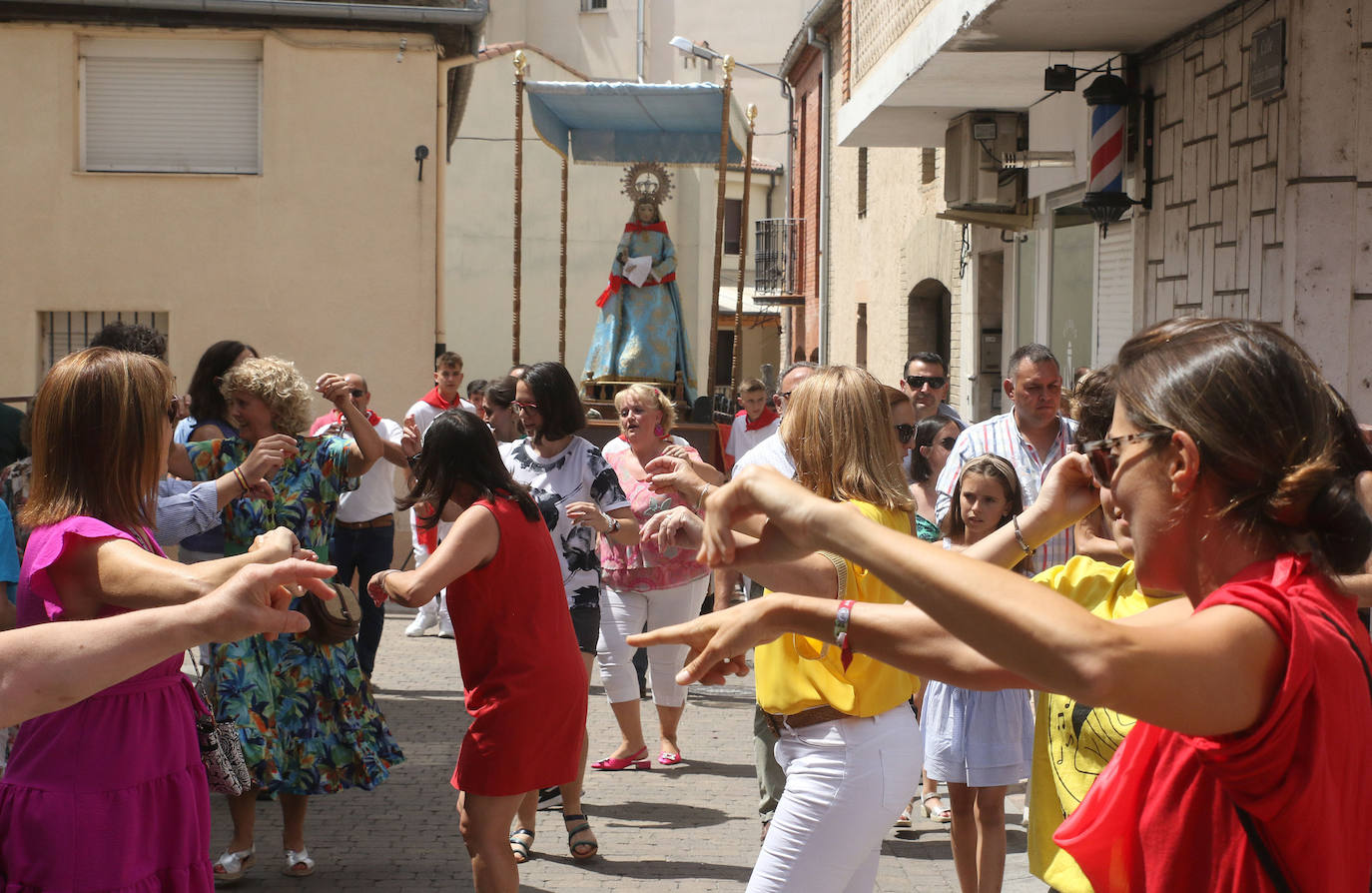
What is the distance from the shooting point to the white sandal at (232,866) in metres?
5.28

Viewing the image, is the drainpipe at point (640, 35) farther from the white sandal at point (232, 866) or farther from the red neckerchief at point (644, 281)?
the white sandal at point (232, 866)

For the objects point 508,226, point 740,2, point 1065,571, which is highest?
point 740,2

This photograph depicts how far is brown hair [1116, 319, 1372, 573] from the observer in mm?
1737

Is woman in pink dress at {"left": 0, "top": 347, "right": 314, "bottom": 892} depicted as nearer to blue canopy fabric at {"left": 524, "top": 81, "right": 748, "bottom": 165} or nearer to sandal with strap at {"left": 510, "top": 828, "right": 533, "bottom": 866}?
sandal with strap at {"left": 510, "top": 828, "right": 533, "bottom": 866}

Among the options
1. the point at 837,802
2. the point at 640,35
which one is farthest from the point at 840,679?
the point at 640,35

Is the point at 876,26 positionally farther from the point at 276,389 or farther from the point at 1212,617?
the point at 1212,617

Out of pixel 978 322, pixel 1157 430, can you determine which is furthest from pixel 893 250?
pixel 1157 430

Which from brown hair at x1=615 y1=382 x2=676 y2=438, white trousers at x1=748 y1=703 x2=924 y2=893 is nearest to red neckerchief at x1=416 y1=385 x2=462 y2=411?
brown hair at x1=615 y1=382 x2=676 y2=438

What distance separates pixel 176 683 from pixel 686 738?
4.94 meters

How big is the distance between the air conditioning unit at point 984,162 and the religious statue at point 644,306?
2.94 metres

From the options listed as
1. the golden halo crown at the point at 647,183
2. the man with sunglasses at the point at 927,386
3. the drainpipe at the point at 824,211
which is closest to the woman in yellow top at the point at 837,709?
the man with sunglasses at the point at 927,386

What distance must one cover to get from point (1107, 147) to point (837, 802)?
6933mm

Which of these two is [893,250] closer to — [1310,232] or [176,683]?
[1310,232]

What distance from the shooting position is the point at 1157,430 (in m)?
1.78
